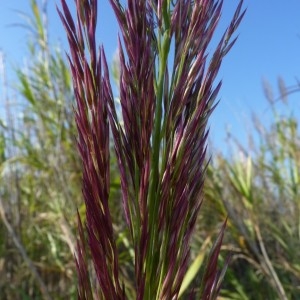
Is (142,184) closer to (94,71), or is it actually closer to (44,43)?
(94,71)

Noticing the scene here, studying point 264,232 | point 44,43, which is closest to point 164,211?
point 44,43

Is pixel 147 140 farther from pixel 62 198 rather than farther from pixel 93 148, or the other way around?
pixel 62 198

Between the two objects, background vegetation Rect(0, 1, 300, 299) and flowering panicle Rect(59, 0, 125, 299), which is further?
background vegetation Rect(0, 1, 300, 299)

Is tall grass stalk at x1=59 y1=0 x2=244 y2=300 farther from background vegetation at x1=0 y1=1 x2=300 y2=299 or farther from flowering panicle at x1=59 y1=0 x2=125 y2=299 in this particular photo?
background vegetation at x1=0 y1=1 x2=300 y2=299

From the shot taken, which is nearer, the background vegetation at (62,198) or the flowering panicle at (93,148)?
the flowering panicle at (93,148)

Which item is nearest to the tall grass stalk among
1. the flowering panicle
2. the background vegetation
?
the flowering panicle

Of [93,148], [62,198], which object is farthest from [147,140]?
[62,198]

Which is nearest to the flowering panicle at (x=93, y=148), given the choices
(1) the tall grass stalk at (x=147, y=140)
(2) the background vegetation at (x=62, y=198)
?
(1) the tall grass stalk at (x=147, y=140)

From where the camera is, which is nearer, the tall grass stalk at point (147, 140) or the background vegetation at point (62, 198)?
the tall grass stalk at point (147, 140)

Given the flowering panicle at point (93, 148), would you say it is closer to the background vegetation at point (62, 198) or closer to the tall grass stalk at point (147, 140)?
the tall grass stalk at point (147, 140)
